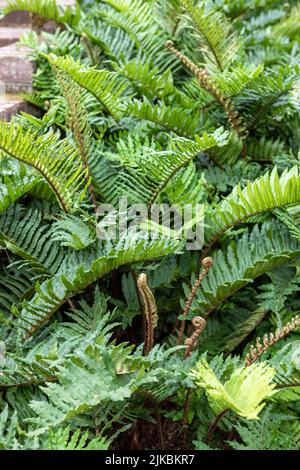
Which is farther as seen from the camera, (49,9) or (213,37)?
(49,9)

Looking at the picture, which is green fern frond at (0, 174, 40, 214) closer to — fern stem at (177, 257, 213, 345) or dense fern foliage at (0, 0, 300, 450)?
dense fern foliage at (0, 0, 300, 450)

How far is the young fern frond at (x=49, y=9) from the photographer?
301 cm

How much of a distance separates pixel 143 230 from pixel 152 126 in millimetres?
652

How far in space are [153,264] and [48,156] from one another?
549 millimetres

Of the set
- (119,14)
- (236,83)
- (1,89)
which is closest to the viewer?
(236,83)

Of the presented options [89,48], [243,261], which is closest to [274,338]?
[243,261]

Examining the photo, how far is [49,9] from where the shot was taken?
312cm

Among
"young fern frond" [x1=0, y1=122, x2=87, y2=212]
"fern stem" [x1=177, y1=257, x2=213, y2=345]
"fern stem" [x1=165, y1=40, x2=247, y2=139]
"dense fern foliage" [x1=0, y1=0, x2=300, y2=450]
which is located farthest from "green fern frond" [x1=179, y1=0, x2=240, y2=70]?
"fern stem" [x1=177, y1=257, x2=213, y2=345]

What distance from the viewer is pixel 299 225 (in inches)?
87.4

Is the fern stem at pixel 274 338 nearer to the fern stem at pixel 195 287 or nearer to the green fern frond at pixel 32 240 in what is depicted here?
the fern stem at pixel 195 287

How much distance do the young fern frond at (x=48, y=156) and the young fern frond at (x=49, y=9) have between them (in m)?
1.13

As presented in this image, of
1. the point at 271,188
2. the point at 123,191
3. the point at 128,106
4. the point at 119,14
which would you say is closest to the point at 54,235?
the point at 123,191

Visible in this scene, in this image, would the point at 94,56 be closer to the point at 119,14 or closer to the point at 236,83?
the point at 119,14

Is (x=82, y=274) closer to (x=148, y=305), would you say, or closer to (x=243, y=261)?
(x=148, y=305)
